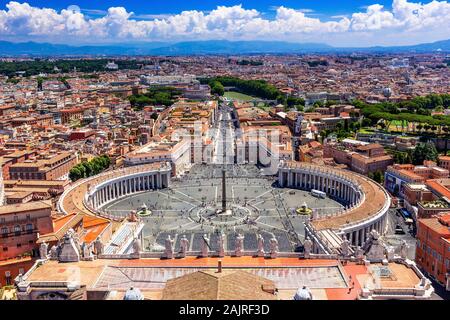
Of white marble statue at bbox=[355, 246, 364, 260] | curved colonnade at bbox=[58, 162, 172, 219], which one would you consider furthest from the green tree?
white marble statue at bbox=[355, 246, 364, 260]

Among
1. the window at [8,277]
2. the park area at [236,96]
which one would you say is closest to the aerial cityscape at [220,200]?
the window at [8,277]

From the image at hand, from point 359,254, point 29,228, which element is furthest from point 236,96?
point 359,254

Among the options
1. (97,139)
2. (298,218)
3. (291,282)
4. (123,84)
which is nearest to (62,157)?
(97,139)

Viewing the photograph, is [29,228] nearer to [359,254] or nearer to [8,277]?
[8,277]

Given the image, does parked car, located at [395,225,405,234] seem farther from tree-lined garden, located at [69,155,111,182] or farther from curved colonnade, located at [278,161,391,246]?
tree-lined garden, located at [69,155,111,182]
